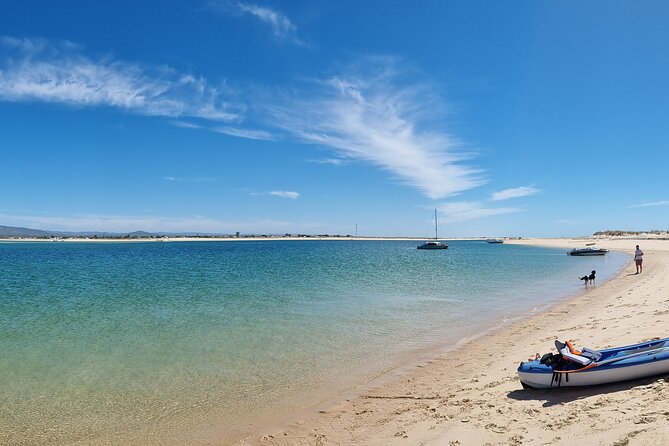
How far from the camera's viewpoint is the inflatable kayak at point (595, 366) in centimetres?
759

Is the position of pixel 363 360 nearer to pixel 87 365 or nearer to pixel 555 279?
pixel 87 365

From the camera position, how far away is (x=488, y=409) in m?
7.56

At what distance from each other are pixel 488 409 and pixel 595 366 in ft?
7.59

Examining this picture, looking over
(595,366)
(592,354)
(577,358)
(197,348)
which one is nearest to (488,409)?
(577,358)

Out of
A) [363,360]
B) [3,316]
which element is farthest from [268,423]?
[3,316]

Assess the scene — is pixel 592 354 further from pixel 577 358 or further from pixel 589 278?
pixel 589 278

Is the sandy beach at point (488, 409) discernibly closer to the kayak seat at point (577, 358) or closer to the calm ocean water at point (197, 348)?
the kayak seat at point (577, 358)

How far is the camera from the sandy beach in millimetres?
6133

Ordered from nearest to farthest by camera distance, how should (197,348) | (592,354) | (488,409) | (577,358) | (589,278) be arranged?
(488,409) → (577,358) → (592,354) → (197,348) → (589,278)

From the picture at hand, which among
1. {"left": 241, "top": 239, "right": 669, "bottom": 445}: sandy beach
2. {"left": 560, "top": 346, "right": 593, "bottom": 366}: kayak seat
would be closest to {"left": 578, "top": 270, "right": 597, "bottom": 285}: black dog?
{"left": 241, "top": 239, "right": 669, "bottom": 445}: sandy beach

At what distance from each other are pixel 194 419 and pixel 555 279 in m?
34.8

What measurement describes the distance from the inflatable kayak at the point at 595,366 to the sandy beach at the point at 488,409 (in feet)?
0.55

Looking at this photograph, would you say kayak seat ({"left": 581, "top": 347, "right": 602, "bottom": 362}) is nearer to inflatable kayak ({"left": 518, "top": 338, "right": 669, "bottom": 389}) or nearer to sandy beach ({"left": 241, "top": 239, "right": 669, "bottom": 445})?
inflatable kayak ({"left": 518, "top": 338, "right": 669, "bottom": 389})

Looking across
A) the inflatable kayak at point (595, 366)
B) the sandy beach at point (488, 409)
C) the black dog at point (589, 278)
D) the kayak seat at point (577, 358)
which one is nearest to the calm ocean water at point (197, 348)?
the sandy beach at point (488, 409)
